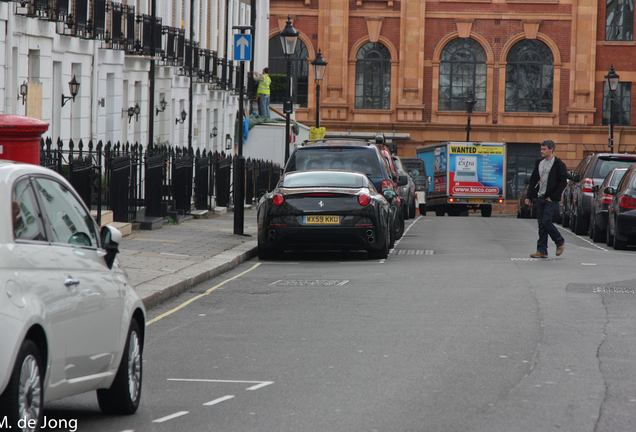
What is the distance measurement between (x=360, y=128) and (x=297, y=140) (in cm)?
1145

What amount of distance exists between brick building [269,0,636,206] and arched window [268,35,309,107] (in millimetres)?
257

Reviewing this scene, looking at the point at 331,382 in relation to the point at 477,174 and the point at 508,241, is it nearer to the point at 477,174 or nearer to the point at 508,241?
the point at 508,241

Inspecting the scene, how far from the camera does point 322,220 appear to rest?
15945 millimetres

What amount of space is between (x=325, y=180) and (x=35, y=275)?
12.0m

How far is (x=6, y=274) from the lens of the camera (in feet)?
15.9

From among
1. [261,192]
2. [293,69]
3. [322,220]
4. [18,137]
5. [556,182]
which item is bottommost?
[322,220]

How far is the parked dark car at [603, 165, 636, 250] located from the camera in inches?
770

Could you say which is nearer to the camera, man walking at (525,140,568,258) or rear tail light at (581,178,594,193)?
man walking at (525,140,568,258)

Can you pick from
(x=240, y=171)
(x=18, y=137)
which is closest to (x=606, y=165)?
(x=240, y=171)

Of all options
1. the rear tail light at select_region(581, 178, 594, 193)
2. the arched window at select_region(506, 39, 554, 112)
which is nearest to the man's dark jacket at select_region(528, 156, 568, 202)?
the rear tail light at select_region(581, 178, 594, 193)

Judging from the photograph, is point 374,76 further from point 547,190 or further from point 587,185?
point 547,190

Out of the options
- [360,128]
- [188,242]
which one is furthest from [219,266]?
[360,128]

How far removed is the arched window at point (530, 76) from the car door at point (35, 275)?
57372mm

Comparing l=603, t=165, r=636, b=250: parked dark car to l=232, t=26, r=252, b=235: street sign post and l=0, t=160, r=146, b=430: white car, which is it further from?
l=0, t=160, r=146, b=430: white car
